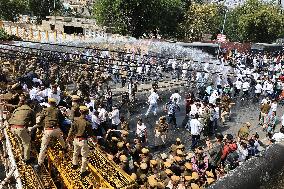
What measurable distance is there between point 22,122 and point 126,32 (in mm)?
34578

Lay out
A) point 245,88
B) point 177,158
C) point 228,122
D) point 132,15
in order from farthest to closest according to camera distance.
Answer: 1. point 132,15
2. point 245,88
3. point 228,122
4. point 177,158

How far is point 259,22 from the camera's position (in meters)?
54.1

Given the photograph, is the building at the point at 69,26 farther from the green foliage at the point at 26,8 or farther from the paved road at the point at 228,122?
the paved road at the point at 228,122

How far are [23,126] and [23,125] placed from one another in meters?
0.02

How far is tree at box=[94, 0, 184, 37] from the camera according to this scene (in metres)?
42.1

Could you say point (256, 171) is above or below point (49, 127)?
above

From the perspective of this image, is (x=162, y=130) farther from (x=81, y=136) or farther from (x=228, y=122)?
(x=81, y=136)

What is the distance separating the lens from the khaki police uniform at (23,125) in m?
9.18

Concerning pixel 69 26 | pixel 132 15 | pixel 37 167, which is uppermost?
pixel 132 15

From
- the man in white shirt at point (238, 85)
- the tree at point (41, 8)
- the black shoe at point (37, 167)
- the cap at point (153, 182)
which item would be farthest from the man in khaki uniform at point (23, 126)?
the tree at point (41, 8)

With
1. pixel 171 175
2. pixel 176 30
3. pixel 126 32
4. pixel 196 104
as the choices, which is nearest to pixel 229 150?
pixel 171 175

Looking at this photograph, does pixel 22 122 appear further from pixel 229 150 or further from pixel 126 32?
pixel 126 32

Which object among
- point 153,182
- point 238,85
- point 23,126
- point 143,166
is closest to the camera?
point 23,126

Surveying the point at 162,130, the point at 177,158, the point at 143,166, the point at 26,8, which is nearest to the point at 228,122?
the point at 162,130
